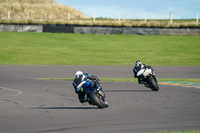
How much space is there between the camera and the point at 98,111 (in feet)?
44.9

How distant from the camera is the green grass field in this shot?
42.3m

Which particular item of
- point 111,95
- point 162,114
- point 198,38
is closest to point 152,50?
point 198,38

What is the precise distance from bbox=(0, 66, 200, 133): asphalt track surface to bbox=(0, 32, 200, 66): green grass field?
20423mm

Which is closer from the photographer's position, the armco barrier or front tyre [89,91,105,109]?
front tyre [89,91,105,109]

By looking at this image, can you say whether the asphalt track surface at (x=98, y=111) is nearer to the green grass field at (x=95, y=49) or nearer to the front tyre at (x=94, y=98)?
the front tyre at (x=94, y=98)

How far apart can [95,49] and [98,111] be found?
3570 cm

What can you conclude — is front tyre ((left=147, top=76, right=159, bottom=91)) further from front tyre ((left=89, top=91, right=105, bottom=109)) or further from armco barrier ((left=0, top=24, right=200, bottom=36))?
armco barrier ((left=0, top=24, right=200, bottom=36))

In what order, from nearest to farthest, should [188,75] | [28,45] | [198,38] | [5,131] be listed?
[5,131]
[188,75]
[28,45]
[198,38]

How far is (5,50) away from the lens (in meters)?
46.4

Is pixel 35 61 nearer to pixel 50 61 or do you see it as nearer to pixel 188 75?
pixel 50 61

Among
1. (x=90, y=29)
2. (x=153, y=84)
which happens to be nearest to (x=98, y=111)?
(x=153, y=84)

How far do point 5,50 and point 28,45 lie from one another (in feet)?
13.1

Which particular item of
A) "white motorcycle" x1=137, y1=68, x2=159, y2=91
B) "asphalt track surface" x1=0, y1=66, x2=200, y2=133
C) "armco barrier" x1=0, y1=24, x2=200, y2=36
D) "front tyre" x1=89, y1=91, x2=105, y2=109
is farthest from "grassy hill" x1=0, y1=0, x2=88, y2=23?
"front tyre" x1=89, y1=91, x2=105, y2=109

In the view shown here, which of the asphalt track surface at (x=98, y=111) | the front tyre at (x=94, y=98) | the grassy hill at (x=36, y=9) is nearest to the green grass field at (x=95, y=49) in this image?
the asphalt track surface at (x=98, y=111)
